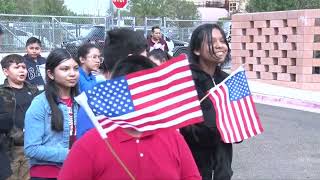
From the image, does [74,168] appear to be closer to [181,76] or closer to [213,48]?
[181,76]

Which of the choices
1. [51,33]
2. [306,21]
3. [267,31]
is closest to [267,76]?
[267,31]

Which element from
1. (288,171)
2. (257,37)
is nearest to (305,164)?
(288,171)

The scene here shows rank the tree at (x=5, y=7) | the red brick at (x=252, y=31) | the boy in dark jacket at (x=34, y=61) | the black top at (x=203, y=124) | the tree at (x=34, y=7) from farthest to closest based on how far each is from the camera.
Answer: the tree at (x=34, y=7) → the tree at (x=5, y=7) → the red brick at (x=252, y=31) → the boy in dark jacket at (x=34, y=61) → the black top at (x=203, y=124)

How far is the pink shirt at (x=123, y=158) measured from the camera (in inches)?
91.8

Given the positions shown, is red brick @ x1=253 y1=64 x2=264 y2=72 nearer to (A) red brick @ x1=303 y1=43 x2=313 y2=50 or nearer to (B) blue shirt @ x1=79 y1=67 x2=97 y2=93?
(A) red brick @ x1=303 y1=43 x2=313 y2=50

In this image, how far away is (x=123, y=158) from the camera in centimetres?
235

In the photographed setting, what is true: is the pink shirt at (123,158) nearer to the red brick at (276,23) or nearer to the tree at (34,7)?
the red brick at (276,23)

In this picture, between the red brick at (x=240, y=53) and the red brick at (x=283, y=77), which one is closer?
the red brick at (x=283, y=77)

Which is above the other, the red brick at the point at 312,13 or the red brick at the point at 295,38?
the red brick at the point at 312,13

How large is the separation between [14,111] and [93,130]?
2.75 metres

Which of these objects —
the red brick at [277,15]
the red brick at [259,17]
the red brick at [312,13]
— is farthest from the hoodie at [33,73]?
the red brick at [259,17]

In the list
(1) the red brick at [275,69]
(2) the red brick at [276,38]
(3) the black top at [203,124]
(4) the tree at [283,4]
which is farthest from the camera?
(4) the tree at [283,4]

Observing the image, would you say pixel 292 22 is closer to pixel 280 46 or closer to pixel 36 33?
pixel 280 46

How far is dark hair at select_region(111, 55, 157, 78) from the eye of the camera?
7.99ft
